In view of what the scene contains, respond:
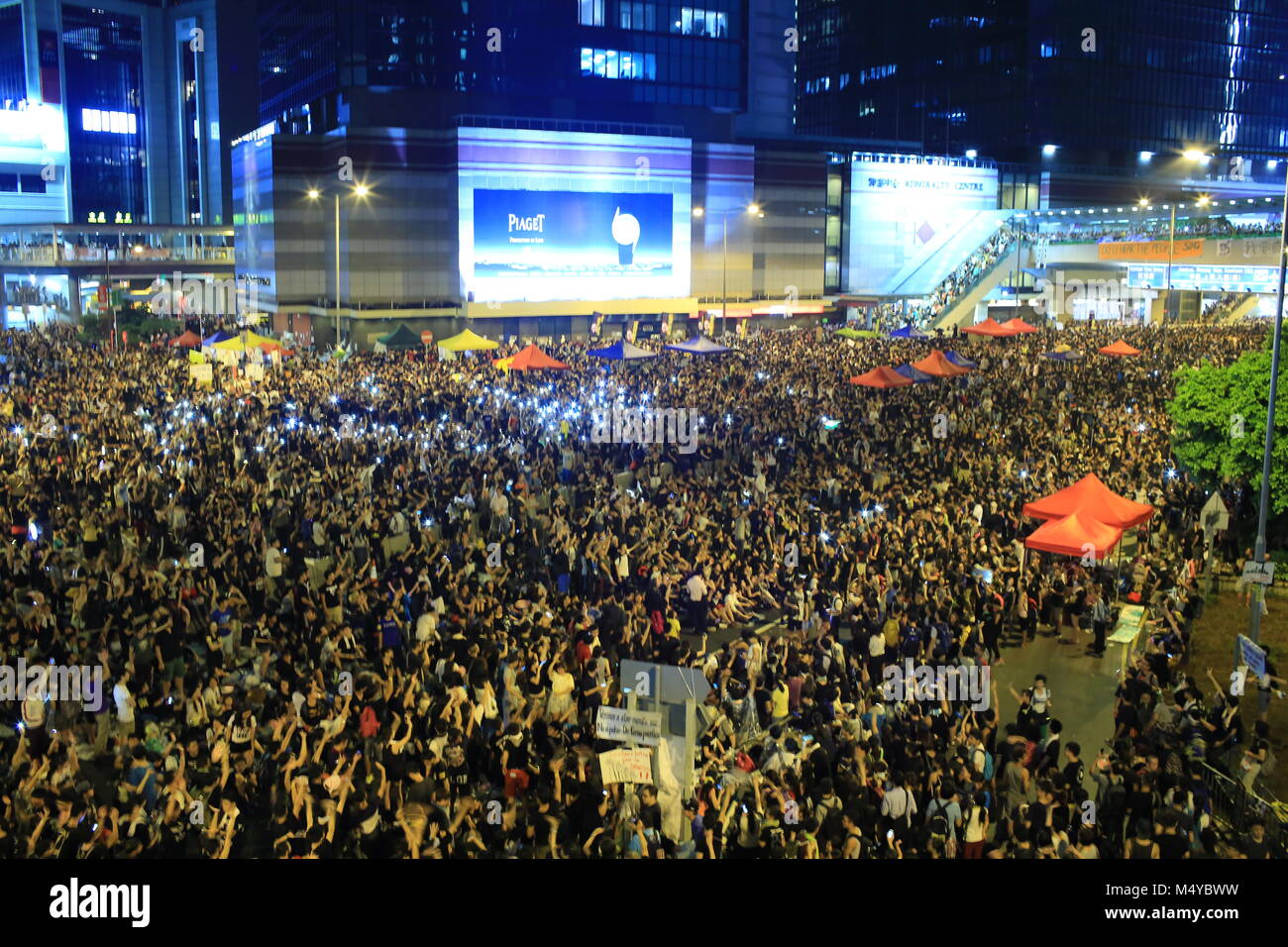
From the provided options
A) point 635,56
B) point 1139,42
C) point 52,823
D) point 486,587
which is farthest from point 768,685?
point 1139,42

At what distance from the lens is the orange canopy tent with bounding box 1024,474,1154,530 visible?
16703mm

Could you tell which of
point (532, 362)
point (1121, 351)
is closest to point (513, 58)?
point (532, 362)

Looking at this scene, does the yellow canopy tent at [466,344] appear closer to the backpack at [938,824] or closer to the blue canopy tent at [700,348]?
the blue canopy tent at [700,348]

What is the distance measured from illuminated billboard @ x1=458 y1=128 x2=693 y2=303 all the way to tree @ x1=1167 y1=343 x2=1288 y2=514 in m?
43.1

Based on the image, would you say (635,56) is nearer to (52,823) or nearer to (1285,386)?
(1285,386)

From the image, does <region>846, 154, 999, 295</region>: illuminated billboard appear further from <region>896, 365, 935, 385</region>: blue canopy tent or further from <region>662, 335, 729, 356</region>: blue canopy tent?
<region>896, 365, 935, 385</region>: blue canopy tent

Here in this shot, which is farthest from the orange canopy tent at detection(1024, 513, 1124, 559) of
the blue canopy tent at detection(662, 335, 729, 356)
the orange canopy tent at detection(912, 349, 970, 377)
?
the blue canopy tent at detection(662, 335, 729, 356)

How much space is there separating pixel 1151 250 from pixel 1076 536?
112ft

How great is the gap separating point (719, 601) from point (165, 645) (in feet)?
22.4

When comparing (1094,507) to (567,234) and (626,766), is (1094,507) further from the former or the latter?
(567,234)

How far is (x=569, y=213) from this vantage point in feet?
197

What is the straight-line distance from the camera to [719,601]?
15.8 m

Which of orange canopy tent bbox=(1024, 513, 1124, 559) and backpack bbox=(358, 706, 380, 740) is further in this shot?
orange canopy tent bbox=(1024, 513, 1124, 559)

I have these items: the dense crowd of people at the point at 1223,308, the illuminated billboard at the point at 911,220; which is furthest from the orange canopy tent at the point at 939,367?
the illuminated billboard at the point at 911,220
